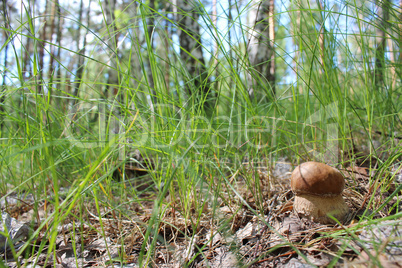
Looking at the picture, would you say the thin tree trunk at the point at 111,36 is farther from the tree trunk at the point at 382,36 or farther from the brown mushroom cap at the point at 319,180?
the tree trunk at the point at 382,36

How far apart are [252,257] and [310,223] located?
266 mm

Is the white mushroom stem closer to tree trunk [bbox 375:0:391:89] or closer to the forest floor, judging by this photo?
the forest floor

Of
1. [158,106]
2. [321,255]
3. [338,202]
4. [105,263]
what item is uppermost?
[158,106]

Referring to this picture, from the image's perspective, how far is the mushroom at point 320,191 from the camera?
2.81ft

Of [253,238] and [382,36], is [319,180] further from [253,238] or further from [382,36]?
[382,36]

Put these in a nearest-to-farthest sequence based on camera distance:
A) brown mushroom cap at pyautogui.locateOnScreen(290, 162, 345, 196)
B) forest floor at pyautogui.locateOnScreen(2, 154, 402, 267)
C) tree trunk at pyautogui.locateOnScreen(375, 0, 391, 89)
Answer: forest floor at pyautogui.locateOnScreen(2, 154, 402, 267) → brown mushroom cap at pyautogui.locateOnScreen(290, 162, 345, 196) → tree trunk at pyautogui.locateOnScreen(375, 0, 391, 89)

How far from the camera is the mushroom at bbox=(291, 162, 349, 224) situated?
86 cm

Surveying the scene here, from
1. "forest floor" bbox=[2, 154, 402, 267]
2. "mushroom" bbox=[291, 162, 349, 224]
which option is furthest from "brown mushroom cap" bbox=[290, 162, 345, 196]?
"forest floor" bbox=[2, 154, 402, 267]

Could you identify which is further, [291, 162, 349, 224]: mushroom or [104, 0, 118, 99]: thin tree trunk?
Result: [104, 0, 118, 99]: thin tree trunk

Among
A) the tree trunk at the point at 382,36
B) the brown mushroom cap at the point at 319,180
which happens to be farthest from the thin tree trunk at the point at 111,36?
the tree trunk at the point at 382,36

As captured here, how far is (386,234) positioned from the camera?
74 centimetres

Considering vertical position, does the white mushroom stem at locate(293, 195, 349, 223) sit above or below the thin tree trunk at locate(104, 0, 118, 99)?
below

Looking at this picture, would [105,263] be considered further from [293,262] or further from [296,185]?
[296,185]

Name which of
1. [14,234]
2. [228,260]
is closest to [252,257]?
[228,260]
